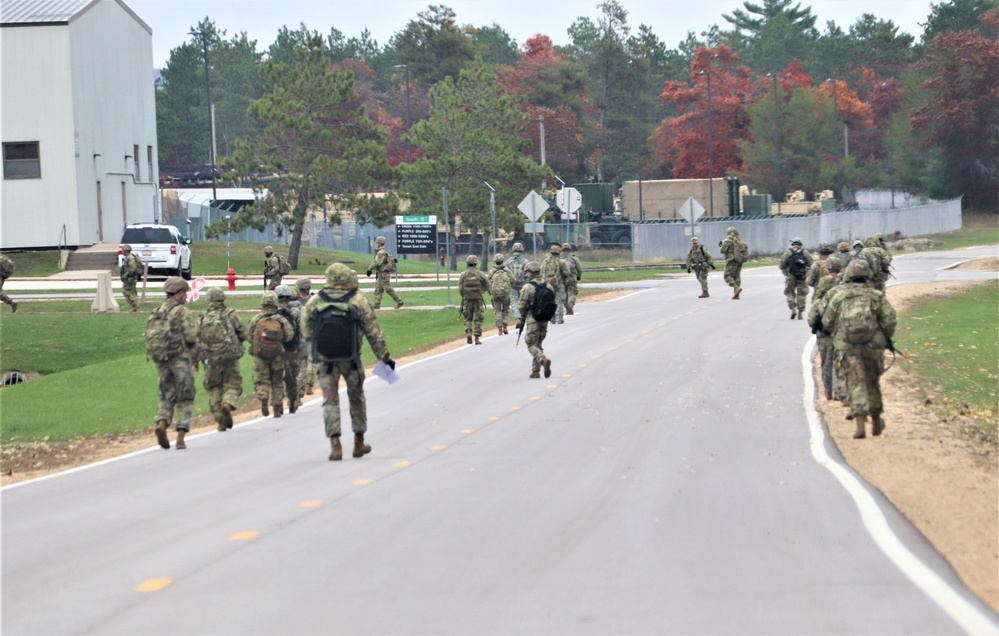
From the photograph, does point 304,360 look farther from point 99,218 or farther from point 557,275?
point 99,218

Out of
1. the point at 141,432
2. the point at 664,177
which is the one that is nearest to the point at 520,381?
the point at 141,432

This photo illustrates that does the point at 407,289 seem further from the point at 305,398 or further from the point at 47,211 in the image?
the point at 305,398

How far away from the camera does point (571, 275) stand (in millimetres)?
28234

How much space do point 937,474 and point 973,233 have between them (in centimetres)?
7093

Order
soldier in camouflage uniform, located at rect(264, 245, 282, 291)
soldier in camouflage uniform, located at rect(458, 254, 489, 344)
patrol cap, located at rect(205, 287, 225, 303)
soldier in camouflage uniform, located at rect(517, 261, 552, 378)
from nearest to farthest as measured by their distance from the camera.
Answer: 1. patrol cap, located at rect(205, 287, 225, 303)
2. soldier in camouflage uniform, located at rect(517, 261, 552, 378)
3. soldier in camouflage uniform, located at rect(458, 254, 489, 344)
4. soldier in camouflage uniform, located at rect(264, 245, 282, 291)

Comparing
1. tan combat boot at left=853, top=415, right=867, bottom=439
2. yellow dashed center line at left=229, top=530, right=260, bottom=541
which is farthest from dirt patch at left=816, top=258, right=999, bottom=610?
yellow dashed center line at left=229, top=530, right=260, bottom=541

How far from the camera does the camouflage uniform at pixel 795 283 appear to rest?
2641 centimetres

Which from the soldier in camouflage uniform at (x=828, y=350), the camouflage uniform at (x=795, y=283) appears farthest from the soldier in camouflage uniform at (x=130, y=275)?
the soldier in camouflage uniform at (x=828, y=350)

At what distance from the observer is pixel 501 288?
83.6 feet

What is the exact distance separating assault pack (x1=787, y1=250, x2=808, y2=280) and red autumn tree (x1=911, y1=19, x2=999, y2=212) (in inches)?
2506

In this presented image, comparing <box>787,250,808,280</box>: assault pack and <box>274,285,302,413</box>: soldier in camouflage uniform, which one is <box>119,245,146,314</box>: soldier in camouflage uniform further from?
<box>274,285,302,413</box>: soldier in camouflage uniform

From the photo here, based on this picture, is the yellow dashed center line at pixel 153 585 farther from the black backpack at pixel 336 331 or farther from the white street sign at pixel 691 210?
the white street sign at pixel 691 210

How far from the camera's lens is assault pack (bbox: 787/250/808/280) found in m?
26.2

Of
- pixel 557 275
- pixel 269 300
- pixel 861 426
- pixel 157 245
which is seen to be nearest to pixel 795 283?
pixel 557 275
